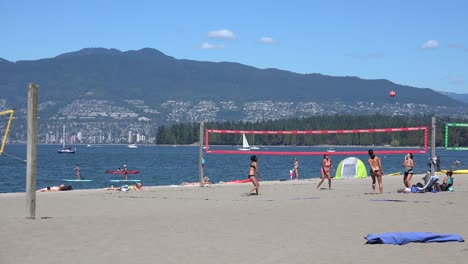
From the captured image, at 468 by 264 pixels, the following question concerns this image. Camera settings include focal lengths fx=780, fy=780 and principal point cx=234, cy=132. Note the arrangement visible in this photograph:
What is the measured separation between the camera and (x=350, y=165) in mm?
34562

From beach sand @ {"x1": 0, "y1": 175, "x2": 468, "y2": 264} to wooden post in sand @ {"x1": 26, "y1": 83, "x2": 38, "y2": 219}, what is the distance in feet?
1.17

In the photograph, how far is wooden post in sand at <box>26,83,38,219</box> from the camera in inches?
543

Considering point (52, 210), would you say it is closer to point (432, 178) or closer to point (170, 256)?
point (170, 256)

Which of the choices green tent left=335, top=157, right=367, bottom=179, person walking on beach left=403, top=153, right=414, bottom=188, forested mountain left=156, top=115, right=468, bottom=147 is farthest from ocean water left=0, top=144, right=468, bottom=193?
forested mountain left=156, top=115, right=468, bottom=147

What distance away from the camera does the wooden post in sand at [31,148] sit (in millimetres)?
13797

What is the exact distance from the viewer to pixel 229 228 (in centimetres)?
1235

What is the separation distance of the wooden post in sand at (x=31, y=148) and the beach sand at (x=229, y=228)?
36 centimetres

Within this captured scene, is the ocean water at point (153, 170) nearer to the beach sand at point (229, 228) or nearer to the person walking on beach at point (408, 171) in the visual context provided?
the person walking on beach at point (408, 171)

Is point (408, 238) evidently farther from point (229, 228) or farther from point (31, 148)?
point (31, 148)

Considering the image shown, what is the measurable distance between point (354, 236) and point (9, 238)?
493 cm

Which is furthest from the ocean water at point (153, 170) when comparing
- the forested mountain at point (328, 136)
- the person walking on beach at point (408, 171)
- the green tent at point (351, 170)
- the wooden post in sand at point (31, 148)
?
the wooden post in sand at point (31, 148)

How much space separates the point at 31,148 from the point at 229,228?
3991mm

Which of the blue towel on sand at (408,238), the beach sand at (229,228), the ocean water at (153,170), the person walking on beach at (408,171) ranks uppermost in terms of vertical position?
the person walking on beach at (408,171)

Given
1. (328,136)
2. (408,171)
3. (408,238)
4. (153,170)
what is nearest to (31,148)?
(408,238)
